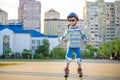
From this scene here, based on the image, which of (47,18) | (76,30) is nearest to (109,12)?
(47,18)

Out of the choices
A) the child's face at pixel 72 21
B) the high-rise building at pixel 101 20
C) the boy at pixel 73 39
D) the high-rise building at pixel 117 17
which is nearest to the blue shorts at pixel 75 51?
the boy at pixel 73 39

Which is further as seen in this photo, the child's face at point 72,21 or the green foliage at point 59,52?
the green foliage at point 59,52

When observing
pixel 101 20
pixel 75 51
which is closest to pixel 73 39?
pixel 75 51

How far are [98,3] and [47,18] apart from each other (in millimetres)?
453

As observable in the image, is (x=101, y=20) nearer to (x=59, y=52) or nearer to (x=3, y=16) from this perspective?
(x=3, y=16)

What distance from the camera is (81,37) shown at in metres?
2.19

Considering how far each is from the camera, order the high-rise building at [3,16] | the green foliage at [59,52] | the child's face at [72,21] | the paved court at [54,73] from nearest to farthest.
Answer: the child's face at [72,21]
the paved court at [54,73]
the high-rise building at [3,16]
the green foliage at [59,52]

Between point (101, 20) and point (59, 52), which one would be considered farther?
point (59, 52)

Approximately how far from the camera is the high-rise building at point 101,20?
9.21 ft

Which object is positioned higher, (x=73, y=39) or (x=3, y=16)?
(x=3, y=16)

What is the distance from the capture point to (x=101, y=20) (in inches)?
118

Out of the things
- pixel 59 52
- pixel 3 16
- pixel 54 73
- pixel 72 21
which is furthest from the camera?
pixel 59 52

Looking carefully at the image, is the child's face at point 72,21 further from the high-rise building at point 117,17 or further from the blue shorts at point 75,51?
the high-rise building at point 117,17

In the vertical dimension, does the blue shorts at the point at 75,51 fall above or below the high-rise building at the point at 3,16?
below
